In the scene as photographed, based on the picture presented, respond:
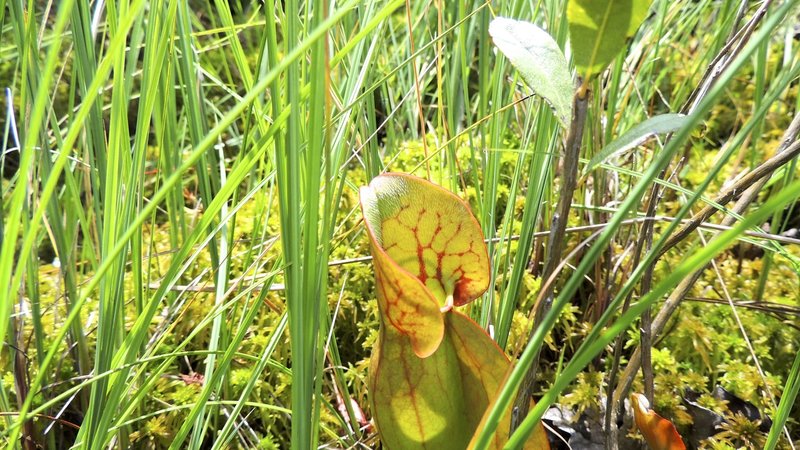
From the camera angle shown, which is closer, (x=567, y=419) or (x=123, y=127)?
(x=123, y=127)

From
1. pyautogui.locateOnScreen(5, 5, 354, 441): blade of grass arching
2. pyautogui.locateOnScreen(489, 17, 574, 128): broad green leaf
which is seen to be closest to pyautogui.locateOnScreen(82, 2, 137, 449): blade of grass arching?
pyautogui.locateOnScreen(5, 5, 354, 441): blade of grass arching

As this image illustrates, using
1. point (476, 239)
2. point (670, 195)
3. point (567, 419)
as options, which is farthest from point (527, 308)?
point (476, 239)

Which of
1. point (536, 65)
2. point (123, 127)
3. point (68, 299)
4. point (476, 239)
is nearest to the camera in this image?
point (536, 65)

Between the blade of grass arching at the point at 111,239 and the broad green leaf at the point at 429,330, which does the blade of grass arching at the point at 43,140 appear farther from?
the broad green leaf at the point at 429,330

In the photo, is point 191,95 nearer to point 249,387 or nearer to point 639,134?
point 249,387

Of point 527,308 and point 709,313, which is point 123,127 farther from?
point 709,313

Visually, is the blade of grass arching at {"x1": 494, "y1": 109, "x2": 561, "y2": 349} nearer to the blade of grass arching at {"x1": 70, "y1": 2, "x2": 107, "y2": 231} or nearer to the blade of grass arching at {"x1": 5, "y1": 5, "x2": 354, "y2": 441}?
the blade of grass arching at {"x1": 5, "y1": 5, "x2": 354, "y2": 441}

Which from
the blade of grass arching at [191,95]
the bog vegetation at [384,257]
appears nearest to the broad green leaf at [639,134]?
the bog vegetation at [384,257]
